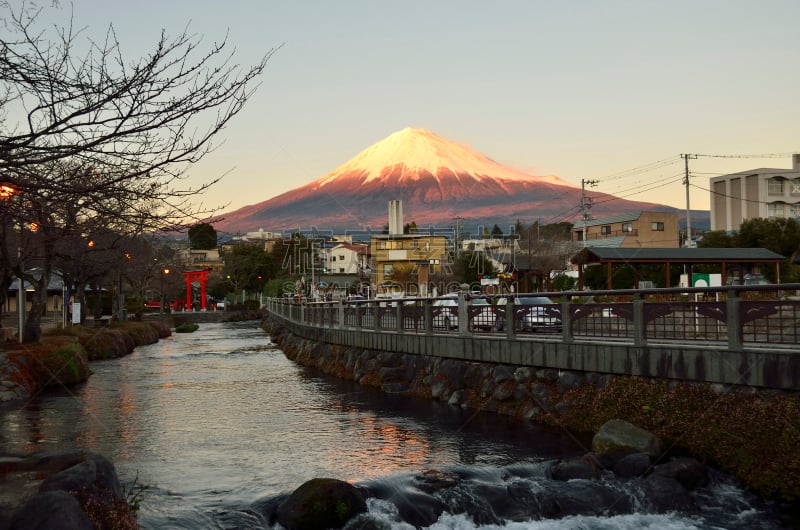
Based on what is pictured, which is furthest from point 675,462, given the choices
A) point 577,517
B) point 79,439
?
point 79,439

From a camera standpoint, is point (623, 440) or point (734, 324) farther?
point (623, 440)

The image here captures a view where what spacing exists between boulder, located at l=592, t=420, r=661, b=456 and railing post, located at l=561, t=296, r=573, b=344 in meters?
A: 3.65

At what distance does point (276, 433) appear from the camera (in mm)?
17969

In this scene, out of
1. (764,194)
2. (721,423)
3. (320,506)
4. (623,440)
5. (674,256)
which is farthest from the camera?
(764,194)

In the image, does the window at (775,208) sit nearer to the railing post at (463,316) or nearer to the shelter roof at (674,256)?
the shelter roof at (674,256)

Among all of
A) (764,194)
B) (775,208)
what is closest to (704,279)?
(764,194)

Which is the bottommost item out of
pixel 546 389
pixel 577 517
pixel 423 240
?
pixel 577 517

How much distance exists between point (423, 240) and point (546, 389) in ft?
318

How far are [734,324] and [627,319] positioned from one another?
302 cm

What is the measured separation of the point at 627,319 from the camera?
16094 millimetres

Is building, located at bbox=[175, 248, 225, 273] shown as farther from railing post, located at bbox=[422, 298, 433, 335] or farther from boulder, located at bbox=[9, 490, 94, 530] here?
boulder, located at bbox=[9, 490, 94, 530]

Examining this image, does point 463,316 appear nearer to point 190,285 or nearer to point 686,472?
point 686,472

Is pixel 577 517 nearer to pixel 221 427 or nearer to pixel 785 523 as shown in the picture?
pixel 785 523

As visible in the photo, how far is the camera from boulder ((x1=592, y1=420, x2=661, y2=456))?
44.1 feet
